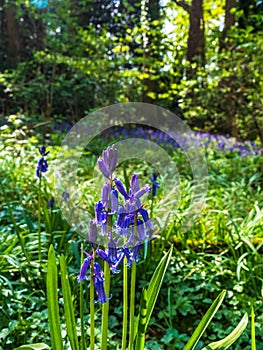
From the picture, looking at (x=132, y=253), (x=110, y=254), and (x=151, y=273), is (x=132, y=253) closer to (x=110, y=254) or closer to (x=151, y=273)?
(x=110, y=254)

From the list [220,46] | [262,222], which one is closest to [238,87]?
[220,46]

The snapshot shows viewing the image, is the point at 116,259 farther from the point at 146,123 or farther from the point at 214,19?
the point at 146,123

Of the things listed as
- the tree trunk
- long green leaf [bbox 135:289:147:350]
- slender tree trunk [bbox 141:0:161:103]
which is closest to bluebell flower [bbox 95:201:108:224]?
long green leaf [bbox 135:289:147:350]

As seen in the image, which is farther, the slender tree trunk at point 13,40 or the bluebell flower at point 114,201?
the slender tree trunk at point 13,40

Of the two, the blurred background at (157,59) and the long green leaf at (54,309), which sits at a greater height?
the blurred background at (157,59)

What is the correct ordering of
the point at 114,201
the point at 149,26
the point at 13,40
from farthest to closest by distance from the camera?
1. the point at 13,40
2. the point at 149,26
3. the point at 114,201

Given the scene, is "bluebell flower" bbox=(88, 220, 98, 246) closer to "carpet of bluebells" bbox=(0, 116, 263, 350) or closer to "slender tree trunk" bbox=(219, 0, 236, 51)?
"carpet of bluebells" bbox=(0, 116, 263, 350)

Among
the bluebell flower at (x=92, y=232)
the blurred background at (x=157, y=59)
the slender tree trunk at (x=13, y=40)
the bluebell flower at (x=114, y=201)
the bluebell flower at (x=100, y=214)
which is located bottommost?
the bluebell flower at (x=92, y=232)

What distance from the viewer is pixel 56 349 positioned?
3.72 feet

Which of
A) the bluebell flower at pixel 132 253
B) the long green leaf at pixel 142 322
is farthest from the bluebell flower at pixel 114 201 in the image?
the long green leaf at pixel 142 322

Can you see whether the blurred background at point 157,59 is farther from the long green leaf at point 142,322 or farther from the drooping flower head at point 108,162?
the long green leaf at point 142,322

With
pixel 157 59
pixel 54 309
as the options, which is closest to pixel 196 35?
pixel 157 59

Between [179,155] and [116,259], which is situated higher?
[179,155]

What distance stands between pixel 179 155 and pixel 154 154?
41cm
